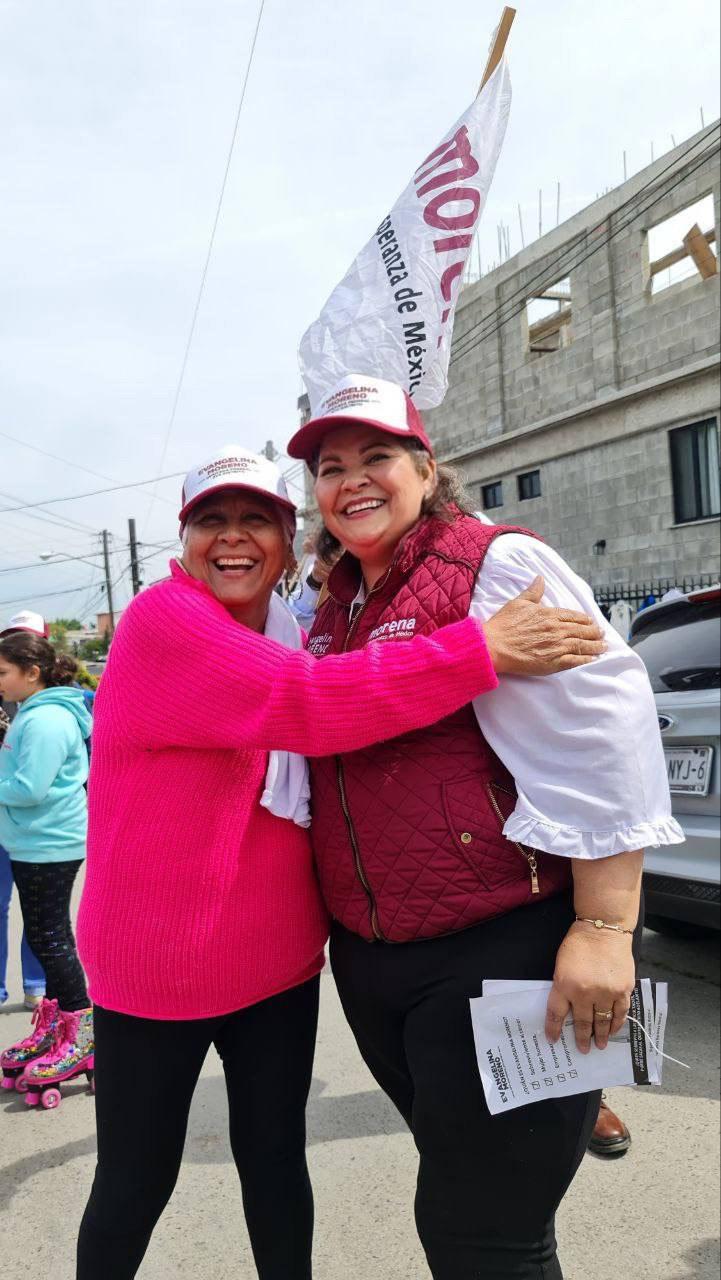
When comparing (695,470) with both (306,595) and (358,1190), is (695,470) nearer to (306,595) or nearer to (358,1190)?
(306,595)

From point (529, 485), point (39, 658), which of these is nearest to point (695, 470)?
point (529, 485)

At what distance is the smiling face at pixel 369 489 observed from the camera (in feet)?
6.19

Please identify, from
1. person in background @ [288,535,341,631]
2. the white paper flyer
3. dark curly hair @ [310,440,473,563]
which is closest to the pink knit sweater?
dark curly hair @ [310,440,473,563]

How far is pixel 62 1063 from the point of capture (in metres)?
3.58

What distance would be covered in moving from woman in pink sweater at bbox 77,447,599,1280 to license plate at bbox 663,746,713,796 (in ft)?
7.05

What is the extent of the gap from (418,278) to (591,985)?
2.70m

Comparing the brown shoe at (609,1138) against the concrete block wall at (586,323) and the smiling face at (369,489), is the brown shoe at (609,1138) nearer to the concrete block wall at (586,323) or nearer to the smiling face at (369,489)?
the smiling face at (369,489)

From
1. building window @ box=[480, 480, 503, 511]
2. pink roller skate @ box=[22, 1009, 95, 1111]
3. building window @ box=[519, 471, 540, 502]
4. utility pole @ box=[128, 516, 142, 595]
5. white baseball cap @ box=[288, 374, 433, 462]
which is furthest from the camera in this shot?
utility pole @ box=[128, 516, 142, 595]

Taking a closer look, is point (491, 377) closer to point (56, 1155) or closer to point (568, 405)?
point (568, 405)

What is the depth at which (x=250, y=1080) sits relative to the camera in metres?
1.97

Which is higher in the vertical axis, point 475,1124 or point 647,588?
point 647,588

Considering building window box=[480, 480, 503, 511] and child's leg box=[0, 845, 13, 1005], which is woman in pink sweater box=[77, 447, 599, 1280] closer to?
child's leg box=[0, 845, 13, 1005]

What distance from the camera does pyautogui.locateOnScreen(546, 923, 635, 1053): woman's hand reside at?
5.08 feet

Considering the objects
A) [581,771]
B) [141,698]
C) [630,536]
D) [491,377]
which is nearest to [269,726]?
[141,698]
